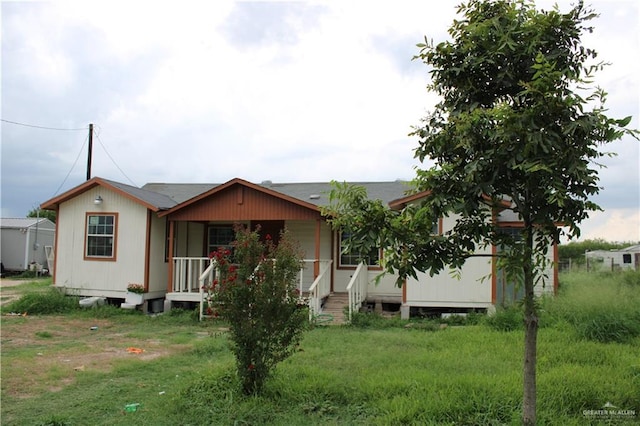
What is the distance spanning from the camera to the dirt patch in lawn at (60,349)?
6240 millimetres

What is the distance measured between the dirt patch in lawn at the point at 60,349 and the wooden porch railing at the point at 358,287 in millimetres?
3946

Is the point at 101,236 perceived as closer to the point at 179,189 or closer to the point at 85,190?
the point at 85,190

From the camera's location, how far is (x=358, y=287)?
11.9m

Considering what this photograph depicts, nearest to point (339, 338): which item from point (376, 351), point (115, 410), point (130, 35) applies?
point (376, 351)

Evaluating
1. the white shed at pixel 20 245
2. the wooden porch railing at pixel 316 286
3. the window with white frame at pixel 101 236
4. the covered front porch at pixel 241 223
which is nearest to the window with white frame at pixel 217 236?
the covered front porch at pixel 241 223

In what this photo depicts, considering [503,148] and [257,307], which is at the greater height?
[503,148]

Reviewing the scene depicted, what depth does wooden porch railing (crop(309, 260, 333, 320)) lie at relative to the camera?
11.2m

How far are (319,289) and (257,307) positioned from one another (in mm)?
6623

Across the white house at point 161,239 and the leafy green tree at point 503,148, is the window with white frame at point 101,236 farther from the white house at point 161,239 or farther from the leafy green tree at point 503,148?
the leafy green tree at point 503,148

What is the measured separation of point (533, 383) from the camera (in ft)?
13.0

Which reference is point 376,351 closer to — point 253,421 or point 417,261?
point 253,421

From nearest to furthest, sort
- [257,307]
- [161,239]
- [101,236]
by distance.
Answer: [257,307]
[101,236]
[161,239]

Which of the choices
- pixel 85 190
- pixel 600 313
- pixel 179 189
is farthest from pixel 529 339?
pixel 179 189

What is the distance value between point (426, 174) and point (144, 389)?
426 centimetres
